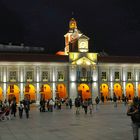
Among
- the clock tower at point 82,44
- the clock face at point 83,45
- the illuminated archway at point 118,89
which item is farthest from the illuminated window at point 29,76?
the illuminated archway at point 118,89

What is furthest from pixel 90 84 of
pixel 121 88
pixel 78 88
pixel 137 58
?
pixel 137 58

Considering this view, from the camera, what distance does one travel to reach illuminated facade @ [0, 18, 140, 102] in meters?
63.9

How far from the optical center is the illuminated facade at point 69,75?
63906 millimetres

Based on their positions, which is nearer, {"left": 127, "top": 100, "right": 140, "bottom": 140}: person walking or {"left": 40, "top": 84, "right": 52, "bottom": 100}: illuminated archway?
{"left": 127, "top": 100, "right": 140, "bottom": 140}: person walking

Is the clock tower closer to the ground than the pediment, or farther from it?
farther from it

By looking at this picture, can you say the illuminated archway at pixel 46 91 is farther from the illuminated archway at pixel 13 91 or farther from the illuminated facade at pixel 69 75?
the illuminated archway at pixel 13 91

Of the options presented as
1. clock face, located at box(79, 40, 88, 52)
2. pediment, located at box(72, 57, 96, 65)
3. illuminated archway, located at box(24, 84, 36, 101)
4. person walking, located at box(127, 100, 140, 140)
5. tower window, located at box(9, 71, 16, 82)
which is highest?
clock face, located at box(79, 40, 88, 52)

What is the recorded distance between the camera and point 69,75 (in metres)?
67.4

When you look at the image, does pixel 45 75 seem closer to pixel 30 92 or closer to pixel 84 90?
pixel 30 92

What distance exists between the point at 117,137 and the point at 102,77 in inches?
2205

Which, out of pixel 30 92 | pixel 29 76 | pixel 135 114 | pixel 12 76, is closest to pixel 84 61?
pixel 29 76

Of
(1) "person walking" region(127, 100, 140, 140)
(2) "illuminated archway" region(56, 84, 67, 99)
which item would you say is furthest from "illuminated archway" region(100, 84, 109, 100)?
(1) "person walking" region(127, 100, 140, 140)

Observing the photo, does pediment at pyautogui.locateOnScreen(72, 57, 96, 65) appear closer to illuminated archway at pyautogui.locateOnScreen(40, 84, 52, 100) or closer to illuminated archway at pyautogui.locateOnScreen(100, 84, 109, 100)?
illuminated archway at pyautogui.locateOnScreen(100, 84, 109, 100)

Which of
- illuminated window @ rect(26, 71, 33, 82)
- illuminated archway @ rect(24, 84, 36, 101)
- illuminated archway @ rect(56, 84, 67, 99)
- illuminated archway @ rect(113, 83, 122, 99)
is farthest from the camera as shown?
illuminated archway @ rect(113, 83, 122, 99)
